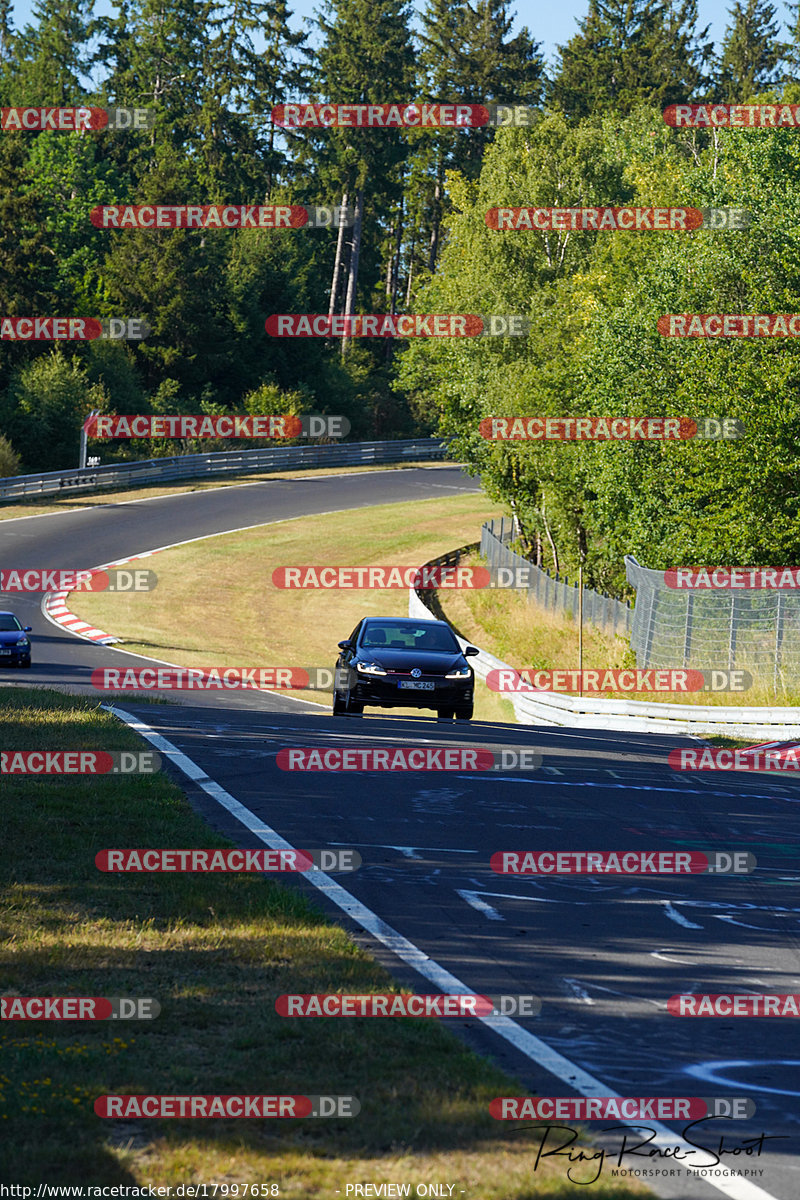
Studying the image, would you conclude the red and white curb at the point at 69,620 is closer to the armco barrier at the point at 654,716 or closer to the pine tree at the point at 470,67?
the armco barrier at the point at 654,716

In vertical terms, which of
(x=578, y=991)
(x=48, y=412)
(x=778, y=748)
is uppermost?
(x=48, y=412)

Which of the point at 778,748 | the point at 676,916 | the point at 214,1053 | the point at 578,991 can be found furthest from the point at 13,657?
the point at 214,1053

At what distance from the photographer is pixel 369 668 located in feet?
61.9

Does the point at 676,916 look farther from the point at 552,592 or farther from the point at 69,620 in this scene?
the point at 69,620

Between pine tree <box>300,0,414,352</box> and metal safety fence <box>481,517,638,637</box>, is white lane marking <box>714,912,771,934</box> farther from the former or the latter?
pine tree <box>300,0,414,352</box>

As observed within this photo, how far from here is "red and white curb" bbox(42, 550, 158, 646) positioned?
34.2 meters

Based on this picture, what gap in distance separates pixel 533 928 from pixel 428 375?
53.2 m

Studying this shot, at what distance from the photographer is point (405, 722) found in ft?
60.0

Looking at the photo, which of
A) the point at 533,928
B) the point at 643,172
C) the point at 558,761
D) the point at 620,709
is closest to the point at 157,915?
the point at 533,928

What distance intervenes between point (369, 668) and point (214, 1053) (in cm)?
1323

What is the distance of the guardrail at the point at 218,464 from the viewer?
53906 mm

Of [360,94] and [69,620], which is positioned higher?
[360,94]

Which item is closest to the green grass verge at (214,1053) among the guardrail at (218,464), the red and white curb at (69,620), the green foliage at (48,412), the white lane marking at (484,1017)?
the white lane marking at (484,1017)

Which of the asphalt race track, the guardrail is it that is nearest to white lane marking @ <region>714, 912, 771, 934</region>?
the asphalt race track
